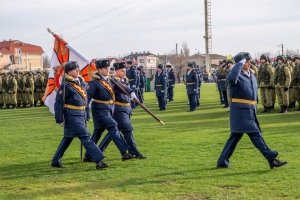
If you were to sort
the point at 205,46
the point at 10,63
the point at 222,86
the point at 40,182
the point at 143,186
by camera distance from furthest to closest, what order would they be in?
1. the point at 10,63
2. the point at 205,46
3. the point at 222,86
4. the point at 40,182
5. the point at 143,186

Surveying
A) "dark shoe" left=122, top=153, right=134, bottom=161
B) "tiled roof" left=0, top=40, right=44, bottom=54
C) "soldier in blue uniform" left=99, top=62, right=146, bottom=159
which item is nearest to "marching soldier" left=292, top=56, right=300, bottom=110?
"soldier in blue uniform" left=99, top=62, right=146, bottom=159

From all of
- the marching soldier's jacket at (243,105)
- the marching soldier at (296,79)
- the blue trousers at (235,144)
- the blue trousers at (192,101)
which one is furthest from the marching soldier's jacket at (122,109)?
the blue trousers at (192,101)

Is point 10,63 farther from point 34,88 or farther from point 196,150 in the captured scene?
point 196,150

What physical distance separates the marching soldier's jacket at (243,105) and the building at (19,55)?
90852mm

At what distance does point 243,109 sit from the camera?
8594 millimetres

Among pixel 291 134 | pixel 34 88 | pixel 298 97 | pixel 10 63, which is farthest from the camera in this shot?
pixel 10 63

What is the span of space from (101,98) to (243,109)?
2.63 m

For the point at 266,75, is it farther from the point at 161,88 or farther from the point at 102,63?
the point at 102,63

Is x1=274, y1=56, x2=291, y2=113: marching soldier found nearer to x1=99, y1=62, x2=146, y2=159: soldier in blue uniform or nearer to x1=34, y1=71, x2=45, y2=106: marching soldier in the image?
x1=99, y1=62, x2=146, y2=159: soldier in blue uniform

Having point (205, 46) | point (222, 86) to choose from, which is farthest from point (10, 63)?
point (222, 86)

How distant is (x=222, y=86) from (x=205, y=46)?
110 ft

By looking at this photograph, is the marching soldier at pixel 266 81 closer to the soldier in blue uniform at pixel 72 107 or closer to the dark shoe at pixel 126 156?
the dark shoe at pixel 126 156

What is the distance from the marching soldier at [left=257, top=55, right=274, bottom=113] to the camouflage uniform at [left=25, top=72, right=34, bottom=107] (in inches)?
529

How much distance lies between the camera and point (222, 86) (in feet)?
70.7
